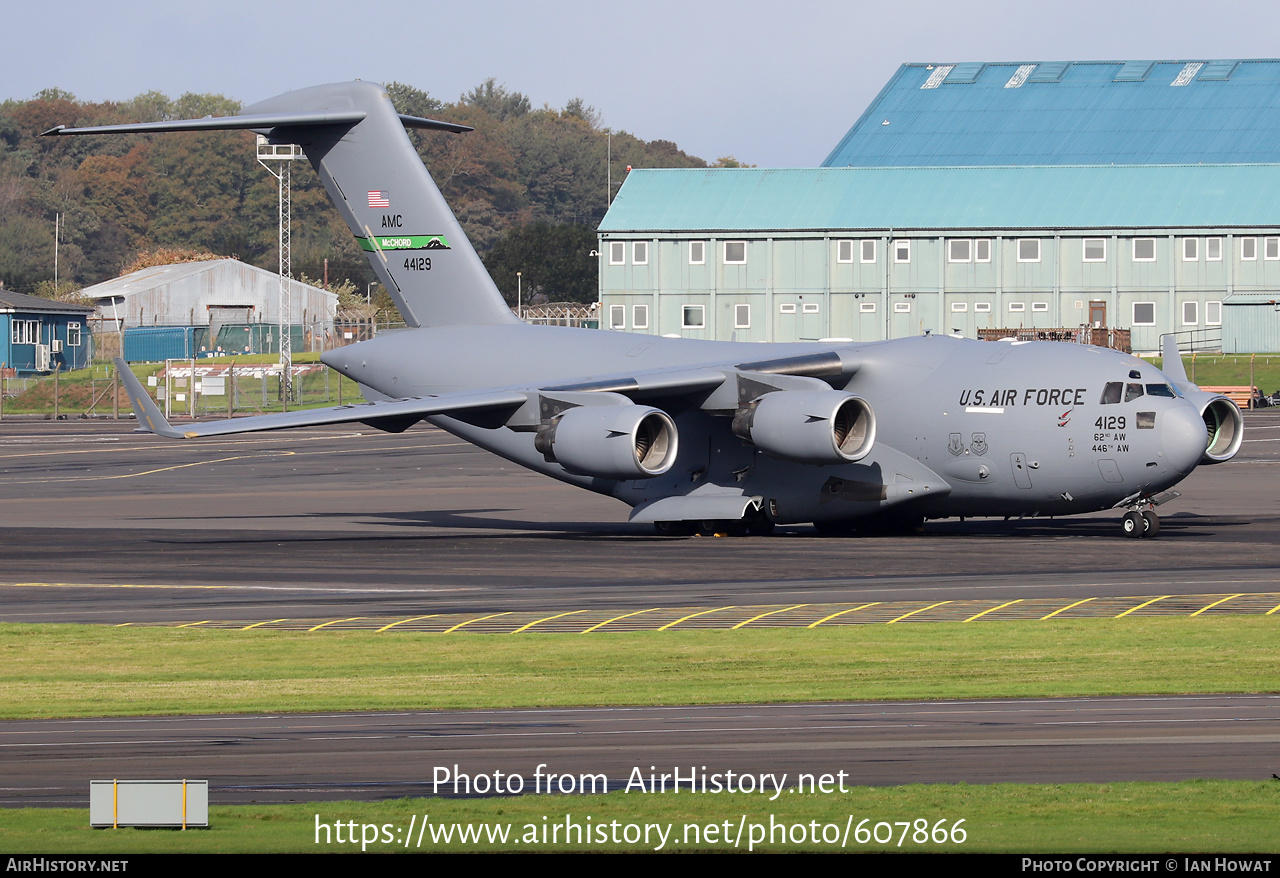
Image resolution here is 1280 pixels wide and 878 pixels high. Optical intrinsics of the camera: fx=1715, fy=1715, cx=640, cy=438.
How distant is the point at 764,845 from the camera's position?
8391mm

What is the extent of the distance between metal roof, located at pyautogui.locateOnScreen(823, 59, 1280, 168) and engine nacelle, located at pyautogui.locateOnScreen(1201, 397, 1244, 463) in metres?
56.2

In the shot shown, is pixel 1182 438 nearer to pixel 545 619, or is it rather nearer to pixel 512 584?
pixel 512 584

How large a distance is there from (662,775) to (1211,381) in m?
64.1

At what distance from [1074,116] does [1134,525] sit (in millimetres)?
61738

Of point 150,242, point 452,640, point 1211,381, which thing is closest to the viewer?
point 452,640

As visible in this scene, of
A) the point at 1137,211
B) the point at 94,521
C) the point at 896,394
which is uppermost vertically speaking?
the point at 1137,211

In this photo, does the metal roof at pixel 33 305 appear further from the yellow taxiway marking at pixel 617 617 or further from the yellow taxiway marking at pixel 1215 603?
the yellow taxiway marking at pixel 1215 603

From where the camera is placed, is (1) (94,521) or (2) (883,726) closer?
(2) (883,726)

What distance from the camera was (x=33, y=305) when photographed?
94812mm

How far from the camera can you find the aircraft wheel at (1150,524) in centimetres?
2797

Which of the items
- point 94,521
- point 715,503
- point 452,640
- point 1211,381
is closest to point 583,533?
point 715,503

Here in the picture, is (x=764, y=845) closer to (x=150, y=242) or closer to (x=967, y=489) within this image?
(x=967, y=489)

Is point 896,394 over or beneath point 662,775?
over

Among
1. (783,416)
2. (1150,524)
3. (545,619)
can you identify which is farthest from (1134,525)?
(545,619)
